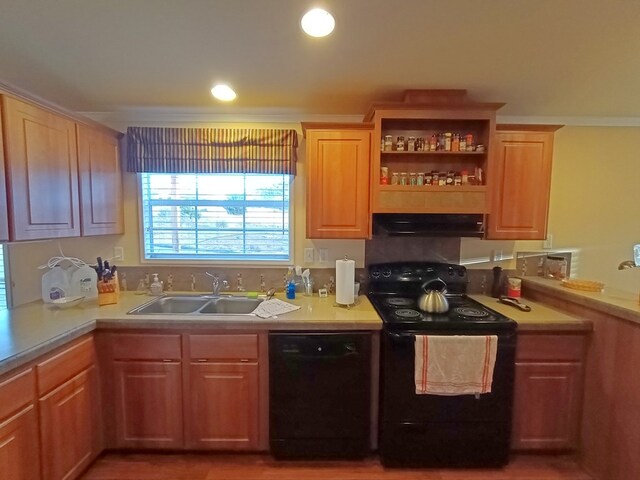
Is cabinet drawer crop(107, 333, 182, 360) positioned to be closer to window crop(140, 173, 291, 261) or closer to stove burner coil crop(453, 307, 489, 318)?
window crop(140, 173, 291, 261)

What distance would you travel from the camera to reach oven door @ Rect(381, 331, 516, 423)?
1877 mm

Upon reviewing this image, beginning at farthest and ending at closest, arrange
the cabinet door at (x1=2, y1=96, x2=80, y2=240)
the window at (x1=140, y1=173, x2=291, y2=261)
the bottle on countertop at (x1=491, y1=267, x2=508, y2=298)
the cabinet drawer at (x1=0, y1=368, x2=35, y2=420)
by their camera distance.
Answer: the window at (x1=140, y1=173, x2=291, y2=261) < the bottle on countertop at (x1=491, y1=267, x2=508, y2=298) < the cabinet door at (x1=2, y1=96, x2=80, y2=240) < the cabinet drawer at (x1=0, y1=368, x2=35, y2=420)

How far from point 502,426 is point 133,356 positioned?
2.31m

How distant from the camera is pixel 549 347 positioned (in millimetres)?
1954

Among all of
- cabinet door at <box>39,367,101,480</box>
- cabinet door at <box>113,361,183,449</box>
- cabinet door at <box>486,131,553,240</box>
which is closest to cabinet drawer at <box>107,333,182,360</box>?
cabinet door at <box>113,361,183,449</box>

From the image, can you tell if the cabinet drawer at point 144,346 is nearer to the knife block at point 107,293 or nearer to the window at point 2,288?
the knife block at point 107,293

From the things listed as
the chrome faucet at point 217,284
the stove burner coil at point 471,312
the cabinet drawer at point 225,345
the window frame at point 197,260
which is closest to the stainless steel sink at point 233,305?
the chrome faucet at point 217,284

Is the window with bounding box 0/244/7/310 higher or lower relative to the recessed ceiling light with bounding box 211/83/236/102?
lower

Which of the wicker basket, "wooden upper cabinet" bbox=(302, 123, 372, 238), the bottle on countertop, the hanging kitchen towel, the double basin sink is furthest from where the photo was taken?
the bottle on countertop

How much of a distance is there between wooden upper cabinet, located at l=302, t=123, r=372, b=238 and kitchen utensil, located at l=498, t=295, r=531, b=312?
1.15m

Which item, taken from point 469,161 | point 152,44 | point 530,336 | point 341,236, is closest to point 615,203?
point 469,161

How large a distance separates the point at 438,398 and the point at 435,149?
1.64 meters

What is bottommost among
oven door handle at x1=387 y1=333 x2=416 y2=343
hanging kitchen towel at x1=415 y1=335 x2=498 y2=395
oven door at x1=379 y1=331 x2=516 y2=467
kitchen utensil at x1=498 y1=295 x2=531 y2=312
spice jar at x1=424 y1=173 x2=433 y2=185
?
oven door at x1=379 y1=331 x2=516 y2=467

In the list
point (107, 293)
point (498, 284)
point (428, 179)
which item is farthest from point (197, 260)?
point (498, 284)
